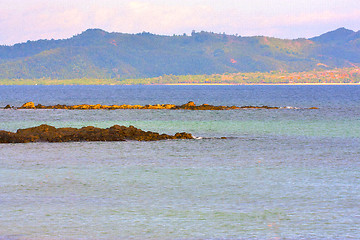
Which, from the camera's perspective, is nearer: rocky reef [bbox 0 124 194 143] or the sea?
the sea

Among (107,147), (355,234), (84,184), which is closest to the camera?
(355,234)

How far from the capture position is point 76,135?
5291cm

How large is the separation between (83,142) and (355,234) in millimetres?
33775

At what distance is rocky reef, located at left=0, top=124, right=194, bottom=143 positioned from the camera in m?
51.3

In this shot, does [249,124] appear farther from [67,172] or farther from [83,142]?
[67,172]

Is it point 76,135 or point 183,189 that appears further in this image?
point 76,135

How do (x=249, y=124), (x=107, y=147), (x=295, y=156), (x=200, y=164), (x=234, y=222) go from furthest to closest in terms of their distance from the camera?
(x=249, y=124) → (x=107, y=147) → (x=295, y=156) → (x=200, y=164) → (x=234, y=222)

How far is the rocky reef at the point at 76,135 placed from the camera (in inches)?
2020

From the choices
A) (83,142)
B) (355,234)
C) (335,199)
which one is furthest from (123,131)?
(355,234)

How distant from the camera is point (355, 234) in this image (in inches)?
806

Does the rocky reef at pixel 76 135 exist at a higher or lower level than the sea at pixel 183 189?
higher

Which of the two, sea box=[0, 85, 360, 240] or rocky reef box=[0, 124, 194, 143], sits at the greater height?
rocky reef box=[0, 124, 194, 143]

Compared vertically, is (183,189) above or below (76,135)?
below

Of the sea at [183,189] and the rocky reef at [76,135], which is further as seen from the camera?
the rocky reef at [76,135]
